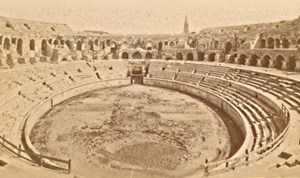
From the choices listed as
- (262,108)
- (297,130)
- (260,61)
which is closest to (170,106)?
(262,108)

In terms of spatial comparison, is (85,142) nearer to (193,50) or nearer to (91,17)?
(193,50)

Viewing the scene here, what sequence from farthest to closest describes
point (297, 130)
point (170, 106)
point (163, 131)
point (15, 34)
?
point (15, 34) < point (170, 106) < point (163, 131) < point (297, 130)

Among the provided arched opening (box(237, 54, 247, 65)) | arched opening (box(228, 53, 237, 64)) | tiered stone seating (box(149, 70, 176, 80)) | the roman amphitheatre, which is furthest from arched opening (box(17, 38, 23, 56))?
arched opening (box(237, 54, 247, 65))

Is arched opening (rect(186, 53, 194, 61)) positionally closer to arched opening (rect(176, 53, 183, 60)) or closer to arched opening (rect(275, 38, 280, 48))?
arched opening (rect(176, 53, 183, 60))

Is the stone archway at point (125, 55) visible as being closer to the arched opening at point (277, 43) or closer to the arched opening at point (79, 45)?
the arched opening at point (79, 45)

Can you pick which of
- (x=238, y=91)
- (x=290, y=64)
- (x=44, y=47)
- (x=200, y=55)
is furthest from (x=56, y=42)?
(x=290, y=64)
